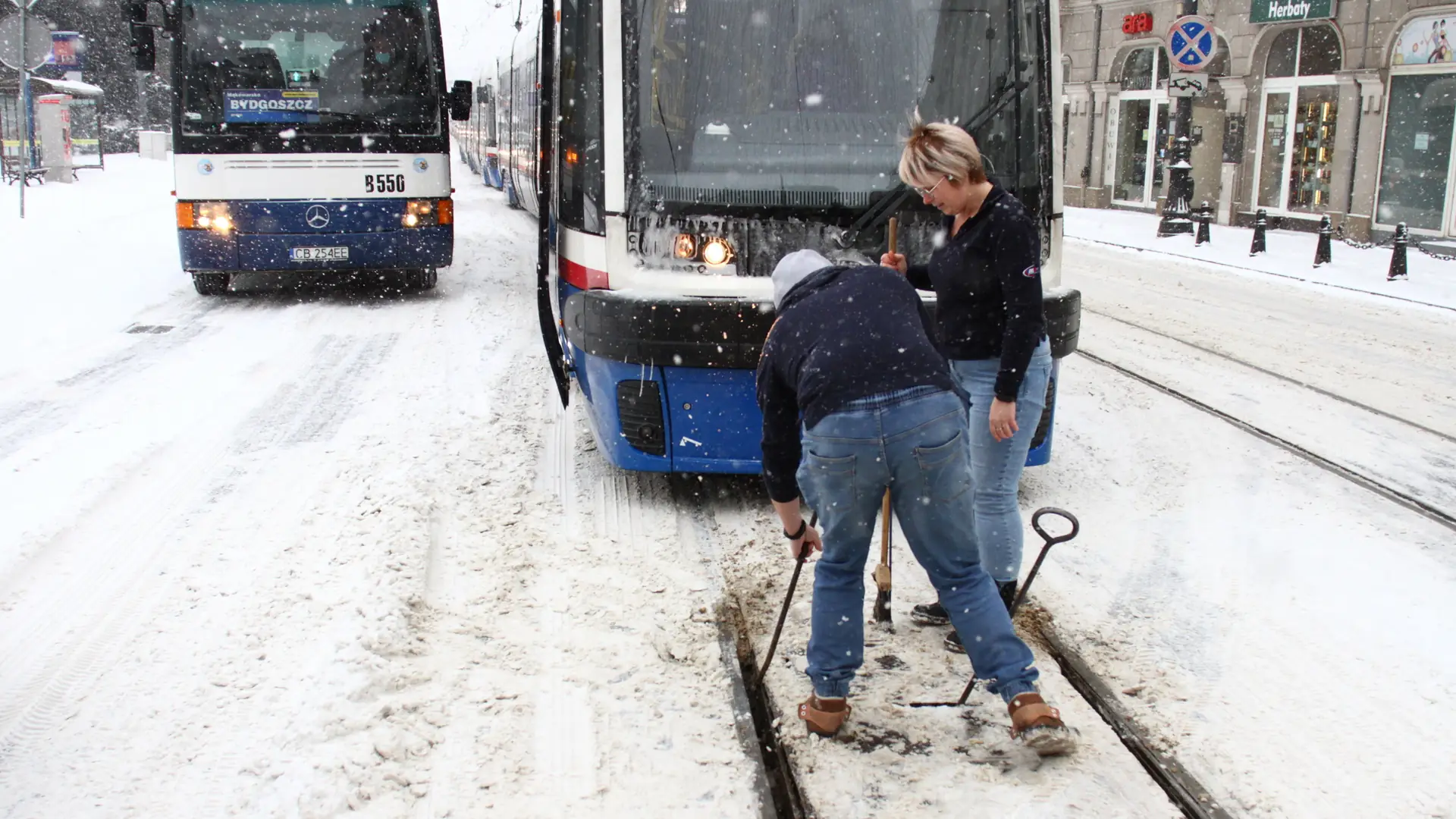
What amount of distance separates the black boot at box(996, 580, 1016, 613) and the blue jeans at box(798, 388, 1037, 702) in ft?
2.23

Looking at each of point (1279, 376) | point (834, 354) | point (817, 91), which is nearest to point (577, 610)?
point (834, 354)

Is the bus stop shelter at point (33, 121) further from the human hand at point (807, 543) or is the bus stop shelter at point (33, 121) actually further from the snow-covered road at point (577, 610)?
the human hand at point (807, 543)

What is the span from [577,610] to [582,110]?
2292 mm

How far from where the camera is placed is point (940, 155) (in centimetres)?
336

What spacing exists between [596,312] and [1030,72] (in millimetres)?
2214

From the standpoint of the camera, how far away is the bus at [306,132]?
10516 mm

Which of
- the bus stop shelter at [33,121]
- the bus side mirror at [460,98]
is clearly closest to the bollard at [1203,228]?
the bus side mirror at [460,98]

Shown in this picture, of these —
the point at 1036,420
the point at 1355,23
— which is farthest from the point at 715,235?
the point at 1355,23

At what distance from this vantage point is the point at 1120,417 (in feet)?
23.0

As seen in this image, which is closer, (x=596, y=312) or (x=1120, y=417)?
(x=596, y=312)

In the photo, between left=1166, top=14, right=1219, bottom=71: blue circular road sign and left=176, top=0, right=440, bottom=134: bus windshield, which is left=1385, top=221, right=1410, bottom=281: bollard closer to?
left=1166, top=14, right=1219, bottom=71: blue circular road sign

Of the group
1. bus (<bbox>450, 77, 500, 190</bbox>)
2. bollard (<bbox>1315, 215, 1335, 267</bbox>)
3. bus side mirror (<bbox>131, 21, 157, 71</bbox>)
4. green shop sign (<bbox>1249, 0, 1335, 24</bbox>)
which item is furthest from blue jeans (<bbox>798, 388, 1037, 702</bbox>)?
green shop sign (<bbox>1249, 0, 1335, 24</bbox>)

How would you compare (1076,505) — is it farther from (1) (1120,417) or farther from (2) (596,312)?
(2) (596,312)

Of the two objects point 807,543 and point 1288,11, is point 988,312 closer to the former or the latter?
point 807,543
